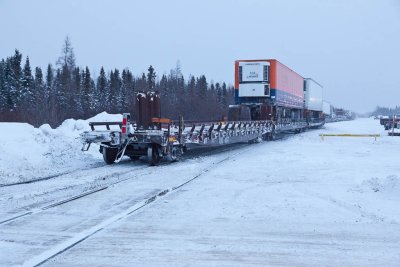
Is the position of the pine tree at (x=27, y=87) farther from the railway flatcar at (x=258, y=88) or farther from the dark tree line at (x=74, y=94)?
the railway flatcar at (x=258, y=88)

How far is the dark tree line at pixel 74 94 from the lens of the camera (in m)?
63.0

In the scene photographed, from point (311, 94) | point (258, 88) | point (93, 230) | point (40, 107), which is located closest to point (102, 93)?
point (40, 107)

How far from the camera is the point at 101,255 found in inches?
213

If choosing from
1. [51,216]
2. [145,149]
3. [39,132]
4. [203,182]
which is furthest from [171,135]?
[51,216]

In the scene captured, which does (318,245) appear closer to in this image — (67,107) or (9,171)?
(9,171)

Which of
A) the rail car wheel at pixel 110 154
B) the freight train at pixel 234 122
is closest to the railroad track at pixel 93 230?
the freight train at pixel 234 122

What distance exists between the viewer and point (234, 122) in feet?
69.9

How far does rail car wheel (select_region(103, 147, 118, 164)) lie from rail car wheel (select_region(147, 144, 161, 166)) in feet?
4.30

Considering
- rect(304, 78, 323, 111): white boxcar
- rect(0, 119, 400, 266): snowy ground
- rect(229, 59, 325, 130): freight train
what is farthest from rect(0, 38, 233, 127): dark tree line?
rect(0, 119, 400, 266): snowy ground

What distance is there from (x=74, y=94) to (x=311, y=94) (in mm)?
45926

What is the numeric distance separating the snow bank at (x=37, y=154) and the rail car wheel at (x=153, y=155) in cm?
202

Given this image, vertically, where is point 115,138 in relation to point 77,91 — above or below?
below

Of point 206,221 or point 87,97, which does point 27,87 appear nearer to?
point 87,97

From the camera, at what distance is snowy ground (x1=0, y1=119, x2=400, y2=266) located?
17.8 ft
